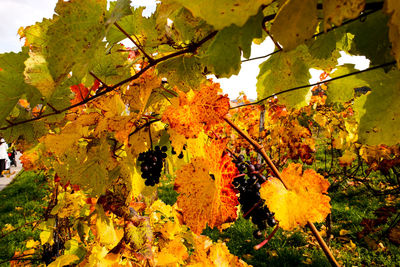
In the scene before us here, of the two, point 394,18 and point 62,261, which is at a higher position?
point 394,18

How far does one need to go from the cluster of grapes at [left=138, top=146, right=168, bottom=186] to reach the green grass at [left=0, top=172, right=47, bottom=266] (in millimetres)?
2150

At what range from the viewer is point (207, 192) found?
77 centimetres

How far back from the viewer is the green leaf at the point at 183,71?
0.70 meters

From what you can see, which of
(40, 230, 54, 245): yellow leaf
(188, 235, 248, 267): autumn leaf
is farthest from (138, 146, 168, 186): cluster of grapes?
(40, 230, 54, 245): yellow leaf

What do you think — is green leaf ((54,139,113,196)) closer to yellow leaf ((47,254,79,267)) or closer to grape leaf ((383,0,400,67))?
yellow leaf ((47,254,79,267))

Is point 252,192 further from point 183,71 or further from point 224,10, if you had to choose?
point 224,10

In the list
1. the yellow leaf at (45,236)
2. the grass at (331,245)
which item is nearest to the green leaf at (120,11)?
the yellow leaf at (45,236)

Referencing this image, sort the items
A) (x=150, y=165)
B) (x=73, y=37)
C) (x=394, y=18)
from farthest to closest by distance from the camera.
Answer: (x=150, y=165) < (x=73, y=37) < (x=394, y=18)

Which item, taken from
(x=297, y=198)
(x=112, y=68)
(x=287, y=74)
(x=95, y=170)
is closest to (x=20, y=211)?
(x=95, y=170)

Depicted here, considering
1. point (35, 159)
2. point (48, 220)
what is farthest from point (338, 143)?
point (35, 159)

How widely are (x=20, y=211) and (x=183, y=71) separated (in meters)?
6.27

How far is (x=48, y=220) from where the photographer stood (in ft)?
6.79

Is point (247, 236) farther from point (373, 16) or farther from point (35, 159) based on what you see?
point (373, 16)

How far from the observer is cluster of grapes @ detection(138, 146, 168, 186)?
2.96 feet
